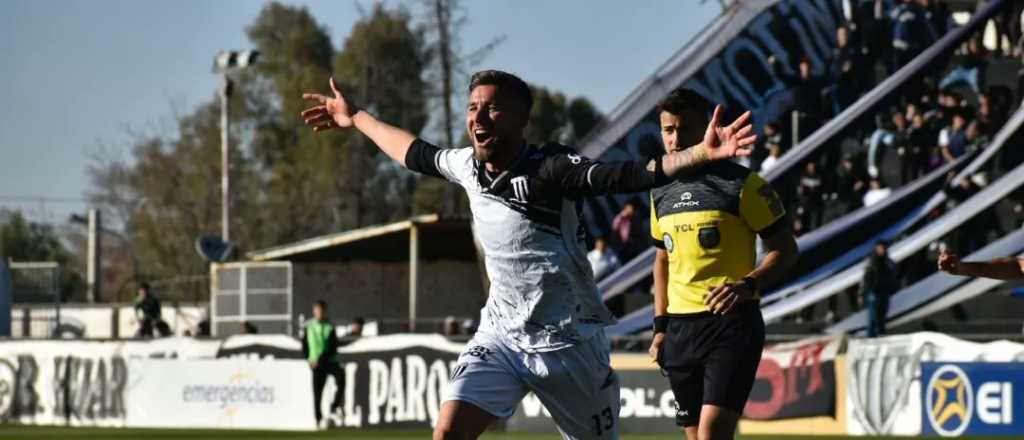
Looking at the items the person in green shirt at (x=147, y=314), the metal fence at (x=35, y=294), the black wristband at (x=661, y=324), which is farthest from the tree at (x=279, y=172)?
the black wristband at (x=661, y=324)

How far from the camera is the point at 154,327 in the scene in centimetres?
3500

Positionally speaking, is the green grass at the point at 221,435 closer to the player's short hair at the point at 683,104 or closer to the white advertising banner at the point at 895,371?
the white advertising banner at the point at 895,371

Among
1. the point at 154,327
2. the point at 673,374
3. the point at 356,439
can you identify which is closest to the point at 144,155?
the point at 154,327

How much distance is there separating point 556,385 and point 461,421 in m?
0.44

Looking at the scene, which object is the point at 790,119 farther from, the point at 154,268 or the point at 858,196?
the point at 154,268

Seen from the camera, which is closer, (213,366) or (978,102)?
(213,366)

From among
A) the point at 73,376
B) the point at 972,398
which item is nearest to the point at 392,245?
the point at 73,376

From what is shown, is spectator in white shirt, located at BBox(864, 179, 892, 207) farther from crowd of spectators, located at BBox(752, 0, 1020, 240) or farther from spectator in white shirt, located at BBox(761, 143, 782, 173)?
spectator in white shirt, located at BBox(761, 143, 782, 173)

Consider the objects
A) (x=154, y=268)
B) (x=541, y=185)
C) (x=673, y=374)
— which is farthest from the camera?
(x=154, y=268)

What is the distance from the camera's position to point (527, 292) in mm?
8500

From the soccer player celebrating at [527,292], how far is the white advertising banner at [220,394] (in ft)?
59.3

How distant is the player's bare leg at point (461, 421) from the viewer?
8.34 meters

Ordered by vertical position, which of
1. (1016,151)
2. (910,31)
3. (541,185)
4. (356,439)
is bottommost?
(356,439)

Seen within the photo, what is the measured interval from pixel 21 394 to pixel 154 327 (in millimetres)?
5446
